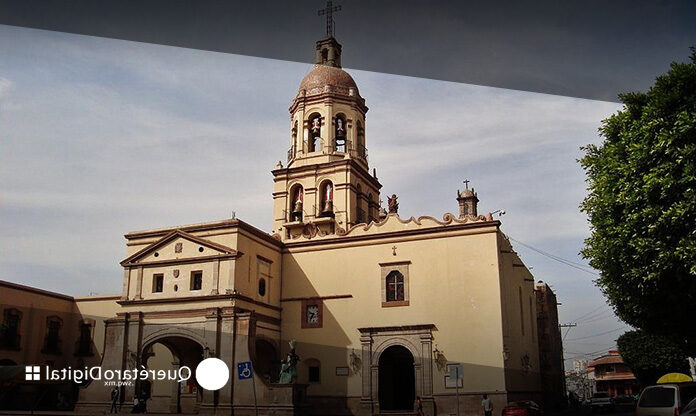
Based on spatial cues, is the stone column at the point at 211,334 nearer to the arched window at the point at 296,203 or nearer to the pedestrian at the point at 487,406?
the arched window at the point at 296,203

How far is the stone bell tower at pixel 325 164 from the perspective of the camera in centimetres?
3588

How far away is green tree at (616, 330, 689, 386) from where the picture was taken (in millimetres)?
45844

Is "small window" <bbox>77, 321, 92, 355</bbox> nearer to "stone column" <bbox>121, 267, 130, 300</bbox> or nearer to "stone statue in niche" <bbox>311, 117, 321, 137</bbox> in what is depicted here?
"stone column" <bbox>121, 267, 130, 300</bbox>

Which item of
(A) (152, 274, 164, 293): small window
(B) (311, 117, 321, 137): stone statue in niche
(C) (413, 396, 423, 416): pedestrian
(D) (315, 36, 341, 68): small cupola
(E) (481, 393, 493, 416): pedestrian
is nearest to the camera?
(E) (481, 393, 493, 416): pedestrian

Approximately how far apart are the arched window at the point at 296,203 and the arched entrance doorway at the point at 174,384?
9.16 m

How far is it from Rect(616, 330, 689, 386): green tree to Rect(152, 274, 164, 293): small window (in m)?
34.5

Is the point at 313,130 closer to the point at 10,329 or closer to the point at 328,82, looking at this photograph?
the point at 328,82

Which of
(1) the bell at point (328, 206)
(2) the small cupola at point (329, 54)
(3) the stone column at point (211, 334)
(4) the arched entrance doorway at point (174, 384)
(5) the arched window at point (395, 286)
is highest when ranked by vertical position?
(2) the small cupola at point (329, 54)

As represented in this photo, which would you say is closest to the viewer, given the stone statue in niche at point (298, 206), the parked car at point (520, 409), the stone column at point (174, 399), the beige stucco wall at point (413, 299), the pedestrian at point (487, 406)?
the parked car at point (520, 409)

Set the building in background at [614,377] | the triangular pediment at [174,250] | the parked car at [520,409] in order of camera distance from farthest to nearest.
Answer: the building in background at [614,377]
the triangular pediment at [174,250]
the parked car at [520,409]

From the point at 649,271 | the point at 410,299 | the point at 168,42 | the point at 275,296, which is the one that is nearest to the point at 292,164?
the point at 275,296

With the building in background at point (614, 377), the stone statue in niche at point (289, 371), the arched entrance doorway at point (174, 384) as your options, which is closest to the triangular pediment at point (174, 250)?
the arched entrance doorway at point (174, 384)
